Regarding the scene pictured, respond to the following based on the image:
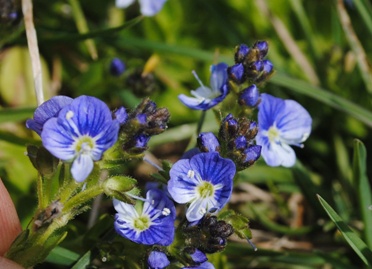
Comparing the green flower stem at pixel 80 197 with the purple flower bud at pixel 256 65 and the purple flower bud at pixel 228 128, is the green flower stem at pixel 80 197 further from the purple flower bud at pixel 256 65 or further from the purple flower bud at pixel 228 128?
the purple flower bud at pixel 256 65

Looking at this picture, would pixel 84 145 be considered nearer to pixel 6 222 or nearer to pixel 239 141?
pixel 6 222

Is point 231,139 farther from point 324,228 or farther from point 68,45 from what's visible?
point 68,45

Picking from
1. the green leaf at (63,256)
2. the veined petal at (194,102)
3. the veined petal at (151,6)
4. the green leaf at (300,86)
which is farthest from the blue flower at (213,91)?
the veined petal at (151,6)

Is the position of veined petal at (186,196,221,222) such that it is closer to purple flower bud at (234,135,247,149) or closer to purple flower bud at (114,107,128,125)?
purple flower bud at (234,135,247,149)

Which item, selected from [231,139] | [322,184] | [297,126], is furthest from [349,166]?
[231,139]

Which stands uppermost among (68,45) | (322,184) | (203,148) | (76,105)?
(76,105)

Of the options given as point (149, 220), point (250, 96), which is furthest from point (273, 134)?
Result: point (149, 220)

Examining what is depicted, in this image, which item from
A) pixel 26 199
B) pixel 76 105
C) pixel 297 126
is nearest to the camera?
pixel 76 105
